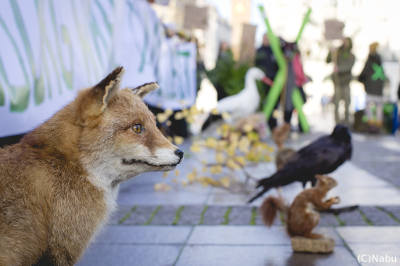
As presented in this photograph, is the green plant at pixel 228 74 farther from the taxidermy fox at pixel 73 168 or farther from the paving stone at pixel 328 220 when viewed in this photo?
the taxidermy fox at pixel 73 168

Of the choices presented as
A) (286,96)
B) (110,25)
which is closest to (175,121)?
(286,96)

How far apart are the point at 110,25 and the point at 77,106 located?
3701 millimetres

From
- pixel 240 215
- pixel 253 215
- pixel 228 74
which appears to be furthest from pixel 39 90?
pixel 228 74

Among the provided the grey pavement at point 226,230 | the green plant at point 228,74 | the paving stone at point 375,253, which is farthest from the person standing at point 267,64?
the paving stone at point 375,253

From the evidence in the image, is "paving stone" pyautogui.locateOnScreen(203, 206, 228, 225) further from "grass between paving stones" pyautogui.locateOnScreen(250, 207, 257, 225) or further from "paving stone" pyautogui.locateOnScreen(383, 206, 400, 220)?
"paving stone" pyautogui.locateOnScreen(383, 206, 400, 220)

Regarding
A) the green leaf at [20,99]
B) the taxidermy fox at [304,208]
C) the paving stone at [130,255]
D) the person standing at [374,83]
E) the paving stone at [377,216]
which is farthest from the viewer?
the person standing at [374,83]

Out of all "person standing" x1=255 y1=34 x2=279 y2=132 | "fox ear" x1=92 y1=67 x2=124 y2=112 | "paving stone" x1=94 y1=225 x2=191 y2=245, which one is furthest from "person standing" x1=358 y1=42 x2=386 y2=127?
"fox ear" x1=92 y1=67 x2=124 y2=112

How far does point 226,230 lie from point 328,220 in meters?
1.02

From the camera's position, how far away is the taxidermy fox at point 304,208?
3.25 metres

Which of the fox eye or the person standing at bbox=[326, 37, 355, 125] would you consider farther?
the person standing at bbox=[326, 37, 355, 125]

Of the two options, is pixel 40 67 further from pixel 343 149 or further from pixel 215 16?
pixel 215 16

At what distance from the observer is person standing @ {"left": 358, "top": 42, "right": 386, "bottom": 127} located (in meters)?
13.0

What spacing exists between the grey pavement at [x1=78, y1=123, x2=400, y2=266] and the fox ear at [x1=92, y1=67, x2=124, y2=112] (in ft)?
4.59

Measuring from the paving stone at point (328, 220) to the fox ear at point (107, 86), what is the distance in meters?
2.53
